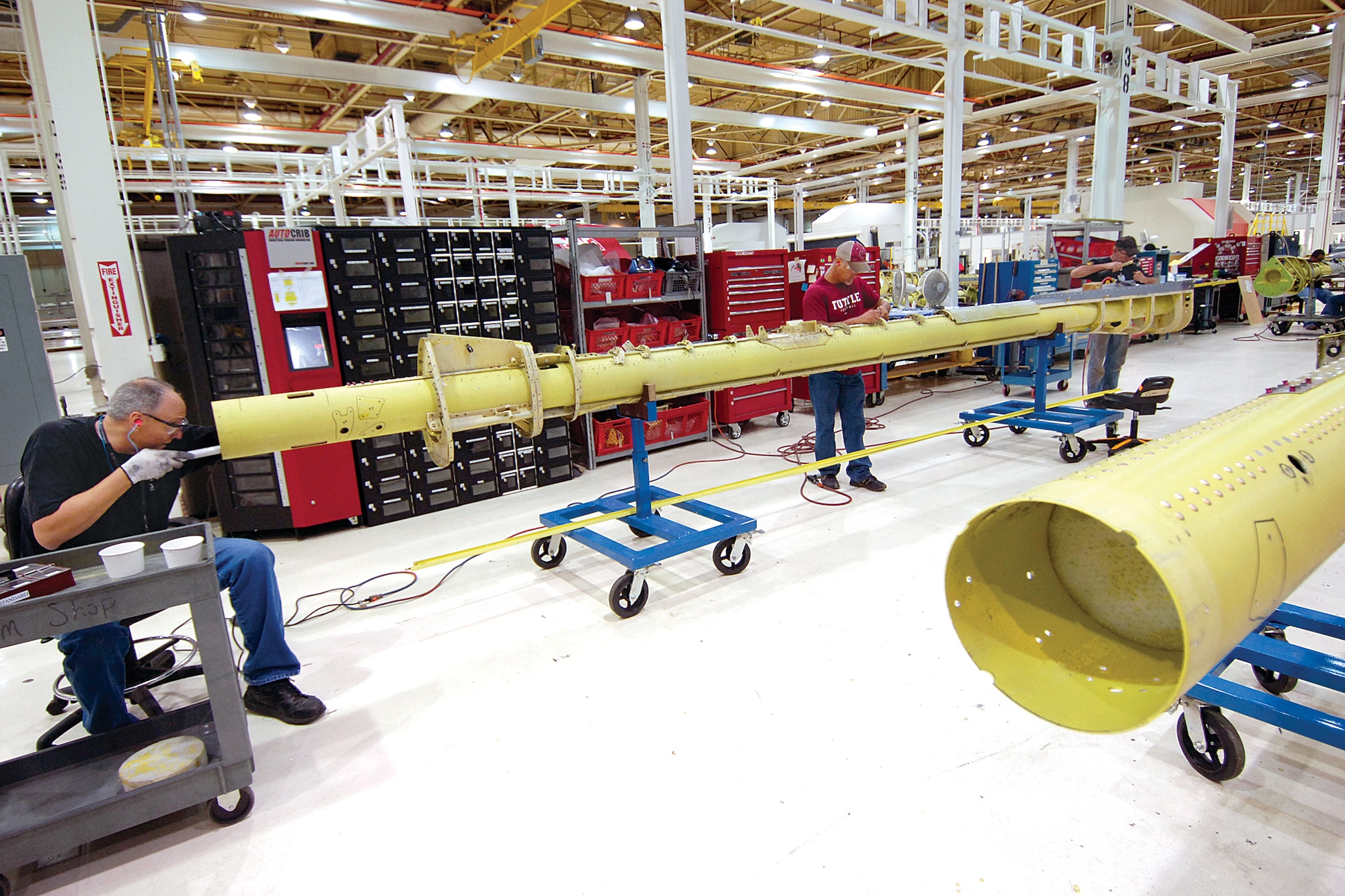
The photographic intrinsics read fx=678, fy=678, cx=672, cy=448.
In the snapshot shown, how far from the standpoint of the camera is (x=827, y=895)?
1539 mm

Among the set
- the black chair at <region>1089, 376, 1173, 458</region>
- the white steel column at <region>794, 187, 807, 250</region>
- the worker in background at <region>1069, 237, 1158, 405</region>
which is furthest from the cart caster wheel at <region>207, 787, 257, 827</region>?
the white steel column at <region>794, 187, 807, 250</region>

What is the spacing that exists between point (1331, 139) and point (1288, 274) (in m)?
4.34

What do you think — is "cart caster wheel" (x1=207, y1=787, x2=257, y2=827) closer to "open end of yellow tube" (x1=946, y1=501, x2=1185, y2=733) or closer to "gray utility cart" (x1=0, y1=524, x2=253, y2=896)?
"gray utility cart" (x1=0, y1=524, x2=253, y2=896)

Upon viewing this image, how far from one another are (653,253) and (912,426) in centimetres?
404

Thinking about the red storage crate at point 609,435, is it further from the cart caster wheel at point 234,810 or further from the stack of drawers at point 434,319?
the cart caster wheel at point 234,810

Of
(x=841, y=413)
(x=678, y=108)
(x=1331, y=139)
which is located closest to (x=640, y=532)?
(x=841, y=413)

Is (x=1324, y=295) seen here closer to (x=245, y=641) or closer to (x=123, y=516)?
(x=245, y=641)

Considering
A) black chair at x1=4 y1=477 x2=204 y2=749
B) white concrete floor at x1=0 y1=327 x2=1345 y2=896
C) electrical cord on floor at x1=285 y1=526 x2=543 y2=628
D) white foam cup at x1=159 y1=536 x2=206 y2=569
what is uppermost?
white foam cup at x1=159 y1=536 x2=206 y2=569

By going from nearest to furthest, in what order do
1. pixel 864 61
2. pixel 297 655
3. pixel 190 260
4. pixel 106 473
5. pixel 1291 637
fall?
pixel 106 473
pixel 1291 637
pixel 297 655
pixel 190 260
pixel 864 61

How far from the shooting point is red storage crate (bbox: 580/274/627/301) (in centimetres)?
502

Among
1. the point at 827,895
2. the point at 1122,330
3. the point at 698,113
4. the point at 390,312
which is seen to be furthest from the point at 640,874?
the point at 698,113

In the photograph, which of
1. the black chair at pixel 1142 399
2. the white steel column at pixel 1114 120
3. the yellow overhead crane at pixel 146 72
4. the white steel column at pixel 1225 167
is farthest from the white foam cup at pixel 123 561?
the white steel column at pixel 1225 167

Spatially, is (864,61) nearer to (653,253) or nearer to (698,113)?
(698,113)

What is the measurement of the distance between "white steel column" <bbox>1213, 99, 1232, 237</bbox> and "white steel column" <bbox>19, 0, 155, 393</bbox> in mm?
13508
